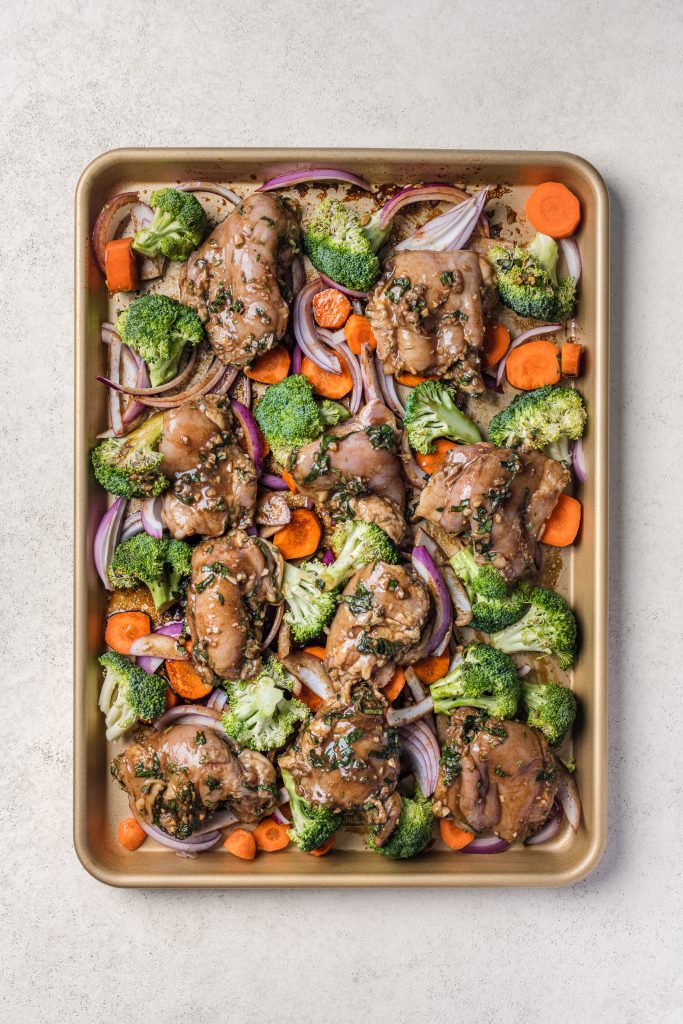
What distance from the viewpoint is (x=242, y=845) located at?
3.96 m

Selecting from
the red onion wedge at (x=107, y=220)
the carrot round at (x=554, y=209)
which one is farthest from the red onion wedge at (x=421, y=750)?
the red onion wedge at (x=107, y=220)

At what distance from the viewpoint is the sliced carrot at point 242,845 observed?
13.0ft

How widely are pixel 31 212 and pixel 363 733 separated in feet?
10.9

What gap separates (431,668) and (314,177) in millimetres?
2695

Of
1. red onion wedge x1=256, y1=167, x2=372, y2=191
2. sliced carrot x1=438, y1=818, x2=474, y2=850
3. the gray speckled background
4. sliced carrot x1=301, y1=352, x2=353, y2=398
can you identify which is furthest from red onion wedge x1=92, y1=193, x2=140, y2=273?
sliced carrot x1=438, y1=818, x2=474, y2=850

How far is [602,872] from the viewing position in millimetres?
4238

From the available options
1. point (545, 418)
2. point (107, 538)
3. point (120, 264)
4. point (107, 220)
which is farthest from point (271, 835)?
point (107, 220)

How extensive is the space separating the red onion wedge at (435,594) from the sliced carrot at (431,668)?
64 millimetres

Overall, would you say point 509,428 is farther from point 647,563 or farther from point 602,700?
point 602,700

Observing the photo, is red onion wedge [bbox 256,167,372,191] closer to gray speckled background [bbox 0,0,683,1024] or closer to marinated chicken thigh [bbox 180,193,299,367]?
marinated chicken thigh [bbox 180,193,299,367]

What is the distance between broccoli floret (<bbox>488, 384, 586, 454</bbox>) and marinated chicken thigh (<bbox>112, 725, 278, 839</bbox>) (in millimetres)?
2196

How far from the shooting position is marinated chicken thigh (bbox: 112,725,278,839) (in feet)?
12.6

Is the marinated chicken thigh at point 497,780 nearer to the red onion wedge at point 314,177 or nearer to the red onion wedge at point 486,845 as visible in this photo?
the red onion wedge at point 486,845

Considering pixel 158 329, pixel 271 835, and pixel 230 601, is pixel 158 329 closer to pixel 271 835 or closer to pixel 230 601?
pixel 230 601
